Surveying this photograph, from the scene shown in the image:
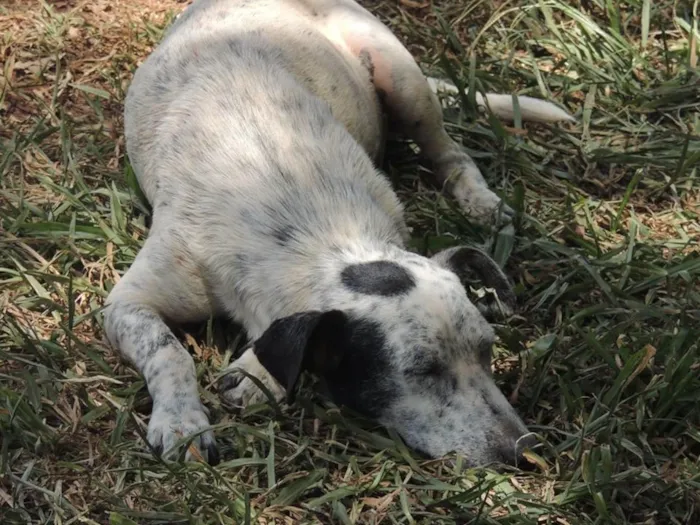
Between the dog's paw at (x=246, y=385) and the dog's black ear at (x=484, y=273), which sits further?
the dog's black ear at (x=484, y=273)

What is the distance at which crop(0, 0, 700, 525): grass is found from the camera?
3863mm

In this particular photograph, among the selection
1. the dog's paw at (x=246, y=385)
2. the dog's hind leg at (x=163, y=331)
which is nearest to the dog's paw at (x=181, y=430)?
the dog's hind leg at (x=163, y=331)

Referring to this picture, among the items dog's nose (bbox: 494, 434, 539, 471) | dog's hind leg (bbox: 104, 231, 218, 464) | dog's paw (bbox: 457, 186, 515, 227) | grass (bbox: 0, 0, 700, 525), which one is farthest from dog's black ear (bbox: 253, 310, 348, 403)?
dog's paw (bbox: 457, 186, 515, 227)

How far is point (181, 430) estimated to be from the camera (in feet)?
13.3

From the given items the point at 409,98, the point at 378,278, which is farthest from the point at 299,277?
the point at 409,98

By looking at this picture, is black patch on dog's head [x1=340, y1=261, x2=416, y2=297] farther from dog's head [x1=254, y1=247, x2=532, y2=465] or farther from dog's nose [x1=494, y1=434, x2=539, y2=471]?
dog's nose [x1=494, y1=434, x2=539, y2=471]

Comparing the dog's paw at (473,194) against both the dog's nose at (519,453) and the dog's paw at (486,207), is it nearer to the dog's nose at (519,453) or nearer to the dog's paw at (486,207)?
the dog's paw at (486,207)

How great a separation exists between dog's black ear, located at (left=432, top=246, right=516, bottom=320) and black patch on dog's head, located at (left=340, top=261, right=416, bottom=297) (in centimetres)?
44

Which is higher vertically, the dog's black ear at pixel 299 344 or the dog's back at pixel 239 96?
the dog's back at pixel 239 96

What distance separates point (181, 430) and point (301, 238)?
895 mm

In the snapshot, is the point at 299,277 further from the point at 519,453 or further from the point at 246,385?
the point at 519,453

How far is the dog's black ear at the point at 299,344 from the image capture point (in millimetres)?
3824

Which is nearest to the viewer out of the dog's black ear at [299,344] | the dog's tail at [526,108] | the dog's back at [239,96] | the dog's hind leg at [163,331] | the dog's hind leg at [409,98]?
the dog's black ear at [299,344]

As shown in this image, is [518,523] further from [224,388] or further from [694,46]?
[694,46]
